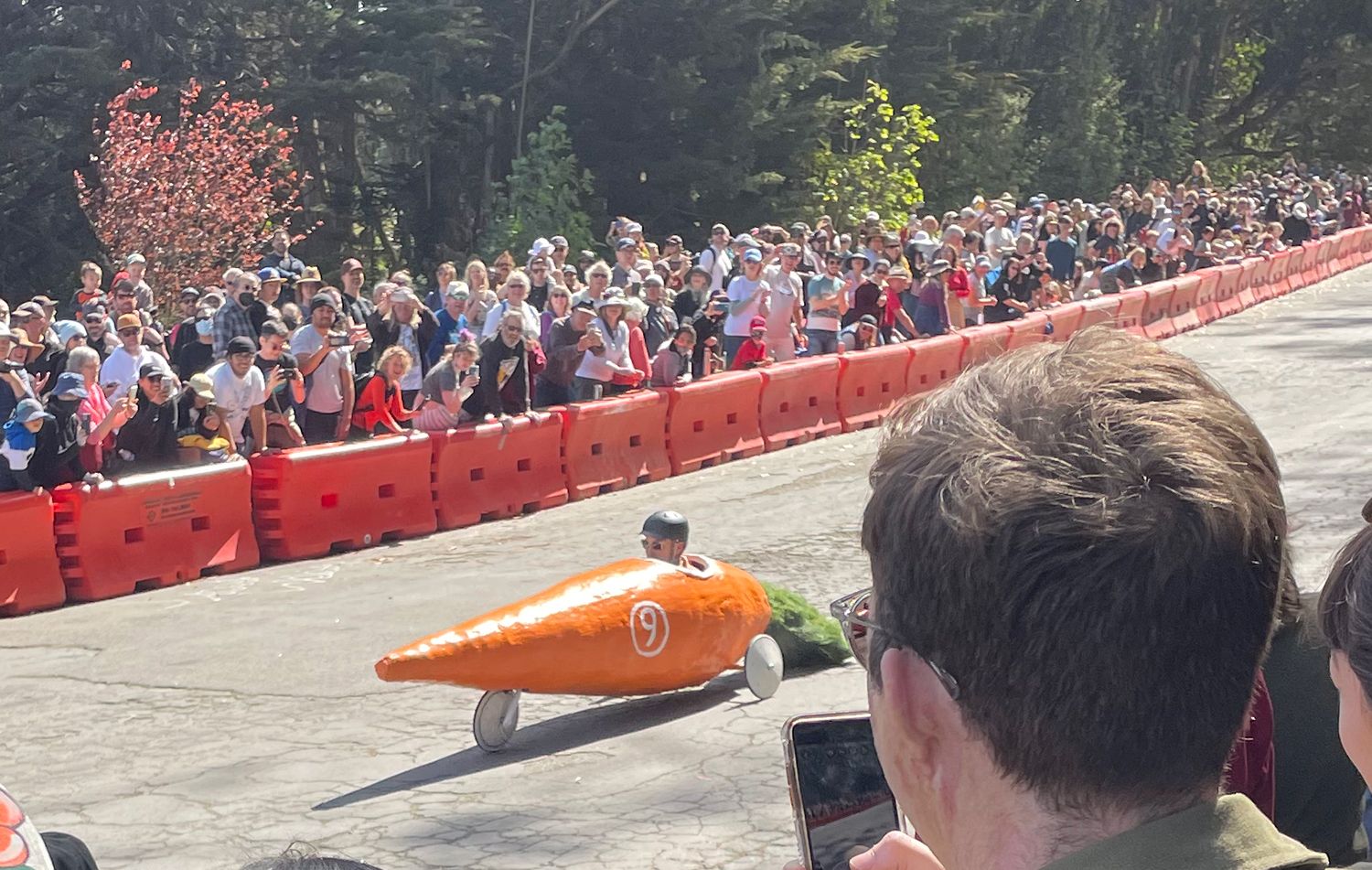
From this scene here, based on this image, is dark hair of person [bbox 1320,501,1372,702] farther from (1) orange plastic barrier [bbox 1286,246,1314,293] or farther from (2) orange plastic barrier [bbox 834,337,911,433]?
(1) orange plastic barrier [bbox 1286,246,1314,293]

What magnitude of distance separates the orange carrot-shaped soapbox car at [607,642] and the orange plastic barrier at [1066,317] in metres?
14.7

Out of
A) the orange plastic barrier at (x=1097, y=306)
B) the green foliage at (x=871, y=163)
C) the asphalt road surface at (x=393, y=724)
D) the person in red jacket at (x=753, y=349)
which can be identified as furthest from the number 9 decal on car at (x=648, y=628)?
the green foliage at (x=871, y=163)

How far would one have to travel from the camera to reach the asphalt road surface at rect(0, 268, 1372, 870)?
7094mm

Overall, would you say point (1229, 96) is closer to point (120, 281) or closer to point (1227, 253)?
point (1227, 253)

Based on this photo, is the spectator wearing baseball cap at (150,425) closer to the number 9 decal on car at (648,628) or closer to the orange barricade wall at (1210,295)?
the number 9 decal on car at (648,628)

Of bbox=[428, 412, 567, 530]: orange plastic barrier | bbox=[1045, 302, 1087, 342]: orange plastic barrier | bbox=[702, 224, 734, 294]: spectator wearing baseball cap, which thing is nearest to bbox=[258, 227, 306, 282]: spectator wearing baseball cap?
bbox=[702, 224, 734, 294]: spectator wearing baseball cap

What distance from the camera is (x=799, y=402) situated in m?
18.6

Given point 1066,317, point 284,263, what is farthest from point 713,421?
point 1066,317

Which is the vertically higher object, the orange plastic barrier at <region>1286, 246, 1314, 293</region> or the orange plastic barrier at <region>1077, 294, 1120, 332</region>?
the orange plastic barrier at <region>1077, 294, 1120, 332</region>

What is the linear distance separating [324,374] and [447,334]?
2775 mm

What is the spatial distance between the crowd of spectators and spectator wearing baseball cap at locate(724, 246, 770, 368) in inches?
0.8

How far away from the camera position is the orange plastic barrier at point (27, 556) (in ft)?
38.2

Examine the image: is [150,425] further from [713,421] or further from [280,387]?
[713,421]

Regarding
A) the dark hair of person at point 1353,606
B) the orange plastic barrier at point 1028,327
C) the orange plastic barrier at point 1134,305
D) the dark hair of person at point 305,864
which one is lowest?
the orange plastic barrier at point 1134,305
